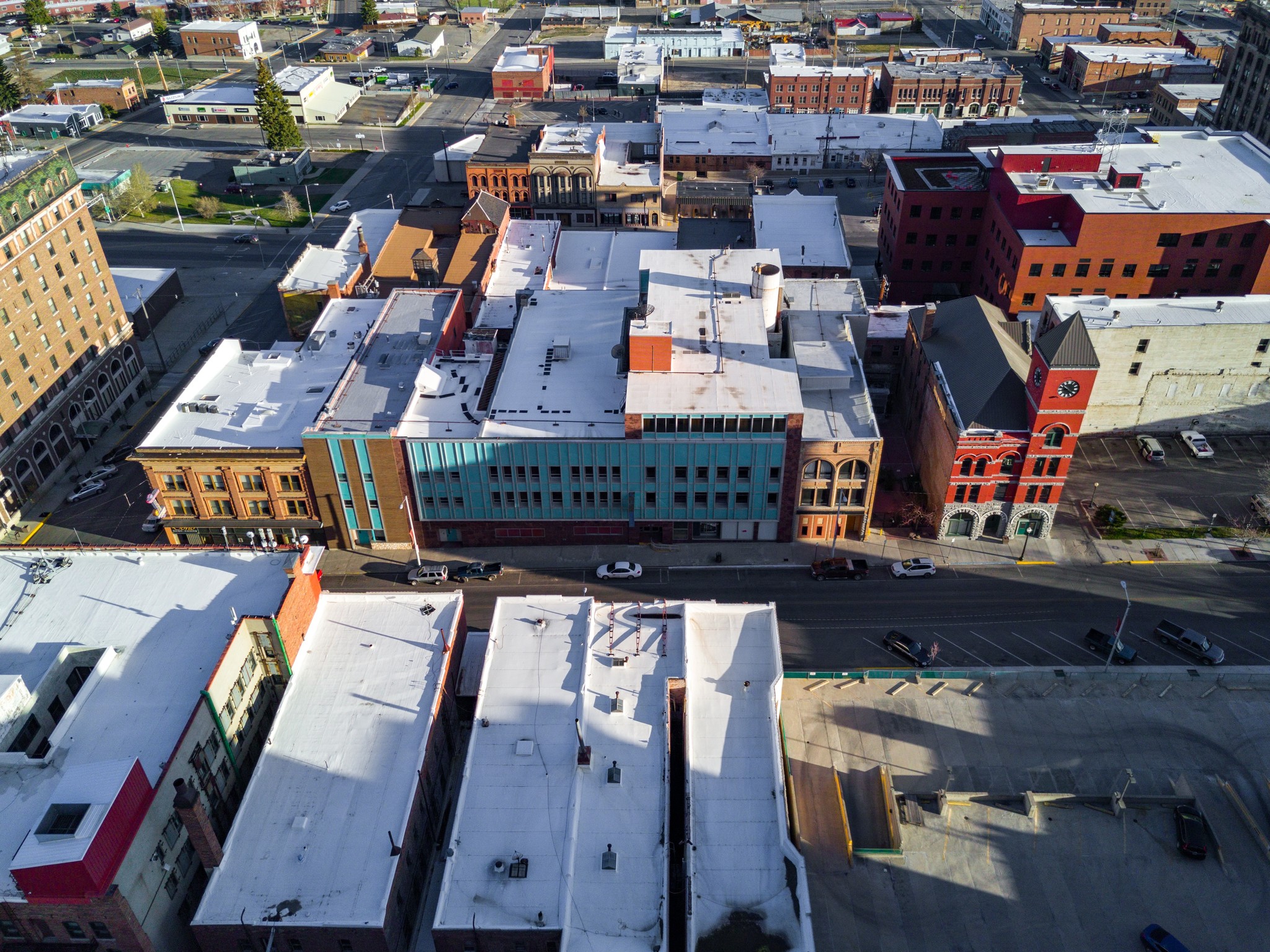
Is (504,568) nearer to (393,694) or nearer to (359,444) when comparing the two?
(359,444)

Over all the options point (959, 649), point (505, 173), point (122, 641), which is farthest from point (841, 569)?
A: point (505, 173)

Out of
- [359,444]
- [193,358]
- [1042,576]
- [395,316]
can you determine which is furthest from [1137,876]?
[193,358]

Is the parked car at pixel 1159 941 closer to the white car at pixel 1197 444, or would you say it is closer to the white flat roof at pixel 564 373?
the white flat roof at pixel 564 373

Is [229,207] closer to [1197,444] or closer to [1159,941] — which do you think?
[1197,444]

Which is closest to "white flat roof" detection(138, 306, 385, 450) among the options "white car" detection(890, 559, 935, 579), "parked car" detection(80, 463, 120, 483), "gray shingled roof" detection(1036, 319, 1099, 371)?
"parked car" detection(80, 463, 120, 483)

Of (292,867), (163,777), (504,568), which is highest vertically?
(163,777)
